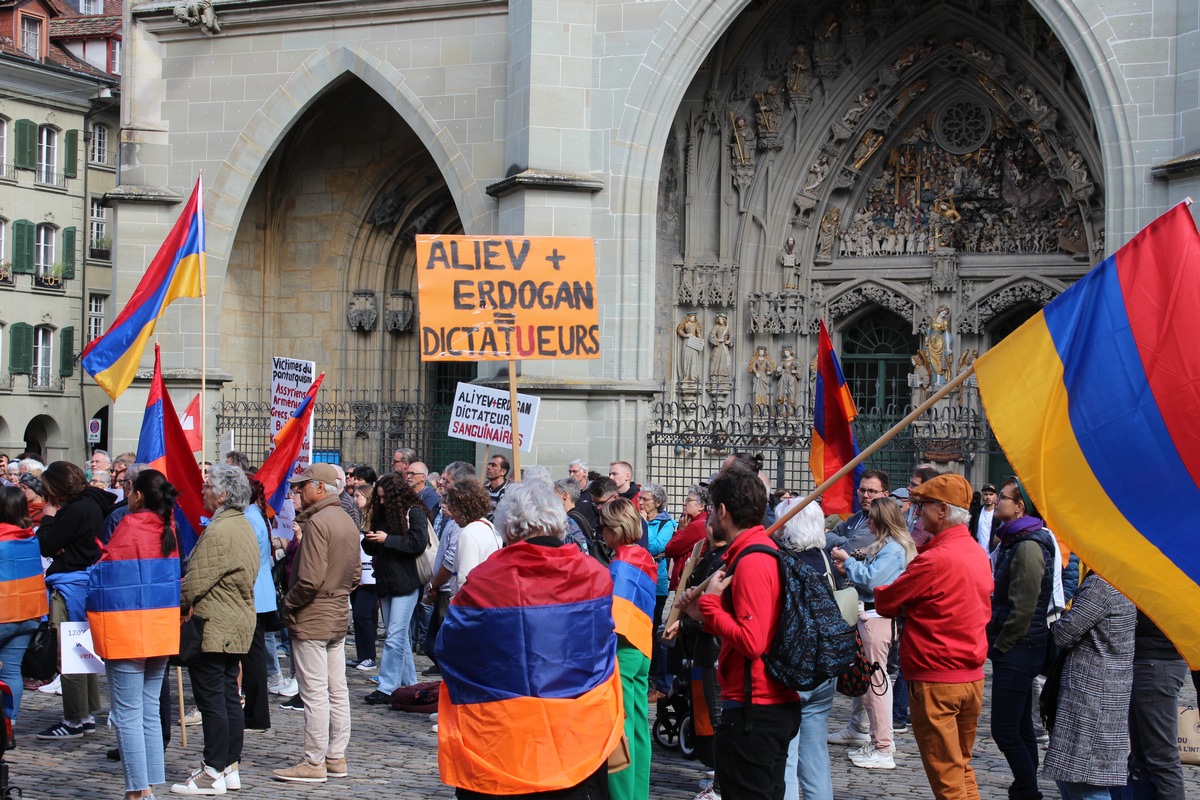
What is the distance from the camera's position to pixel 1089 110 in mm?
18406

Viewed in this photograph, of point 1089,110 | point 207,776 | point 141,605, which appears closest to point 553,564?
point 141,605

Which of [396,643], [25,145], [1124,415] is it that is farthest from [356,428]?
[25,145]

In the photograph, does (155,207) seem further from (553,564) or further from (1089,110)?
(553,564)

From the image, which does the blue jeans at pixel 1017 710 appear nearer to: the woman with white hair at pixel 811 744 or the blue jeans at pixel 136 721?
the woman with white hair at pixel 811 744

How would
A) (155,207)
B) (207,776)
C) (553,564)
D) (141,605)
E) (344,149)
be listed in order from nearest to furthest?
(553,564) < (141,605) < (207,776) < (155,207) < (344,149)

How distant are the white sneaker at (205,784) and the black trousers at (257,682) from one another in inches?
50.2

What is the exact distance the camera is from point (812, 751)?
6.91 meters

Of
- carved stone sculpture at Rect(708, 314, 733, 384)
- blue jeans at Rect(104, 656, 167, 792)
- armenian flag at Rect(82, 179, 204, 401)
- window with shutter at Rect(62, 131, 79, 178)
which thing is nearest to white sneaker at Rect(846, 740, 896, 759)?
blue jeans at Rect(104, 656, 167, 792)

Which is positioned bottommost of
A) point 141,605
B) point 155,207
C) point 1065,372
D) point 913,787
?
point 913,787

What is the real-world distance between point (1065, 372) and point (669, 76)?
12836 millimetres

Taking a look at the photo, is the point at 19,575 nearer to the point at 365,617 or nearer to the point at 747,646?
the point at 365,617

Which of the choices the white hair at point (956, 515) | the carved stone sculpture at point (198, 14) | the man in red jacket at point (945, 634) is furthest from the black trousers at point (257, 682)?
the carved stone sculpture at point (198, 14)

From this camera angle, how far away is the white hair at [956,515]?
668cm

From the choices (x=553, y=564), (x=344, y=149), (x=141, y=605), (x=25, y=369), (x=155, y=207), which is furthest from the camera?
(x=25, y=369)
